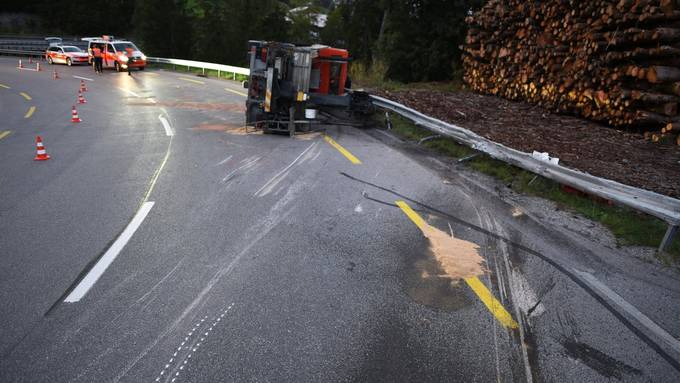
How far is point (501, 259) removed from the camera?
542cm

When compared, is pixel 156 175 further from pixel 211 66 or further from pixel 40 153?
pixel 211 66

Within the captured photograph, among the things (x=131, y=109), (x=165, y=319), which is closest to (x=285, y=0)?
(x=131, y=109)

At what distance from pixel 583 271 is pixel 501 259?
91cm

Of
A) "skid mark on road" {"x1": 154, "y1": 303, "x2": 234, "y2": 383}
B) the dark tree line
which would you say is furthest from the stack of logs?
"skid mark on road" {"x1": 154, "y1": 303, "x2": 234, "y2": 383}

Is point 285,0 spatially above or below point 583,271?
Answer: above

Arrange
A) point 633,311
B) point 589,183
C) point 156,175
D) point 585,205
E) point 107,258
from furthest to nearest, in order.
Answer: point 156,175 < point 585,205 < point 589,183 < point 107,258 < point 633,311

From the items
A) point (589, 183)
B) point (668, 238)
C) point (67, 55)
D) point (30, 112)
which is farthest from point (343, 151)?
point (67, 55)

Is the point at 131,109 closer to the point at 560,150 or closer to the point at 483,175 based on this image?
the point at 483,175

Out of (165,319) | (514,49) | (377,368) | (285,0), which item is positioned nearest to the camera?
(377,368)

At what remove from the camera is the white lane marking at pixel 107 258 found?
448 centimetres

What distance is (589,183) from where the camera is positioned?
22.6ft

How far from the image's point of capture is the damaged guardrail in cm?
566

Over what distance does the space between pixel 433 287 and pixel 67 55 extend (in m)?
37.8

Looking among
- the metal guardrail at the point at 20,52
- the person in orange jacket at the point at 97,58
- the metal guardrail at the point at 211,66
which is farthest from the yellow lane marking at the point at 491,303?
the metal guardrail at the point at 20,52
